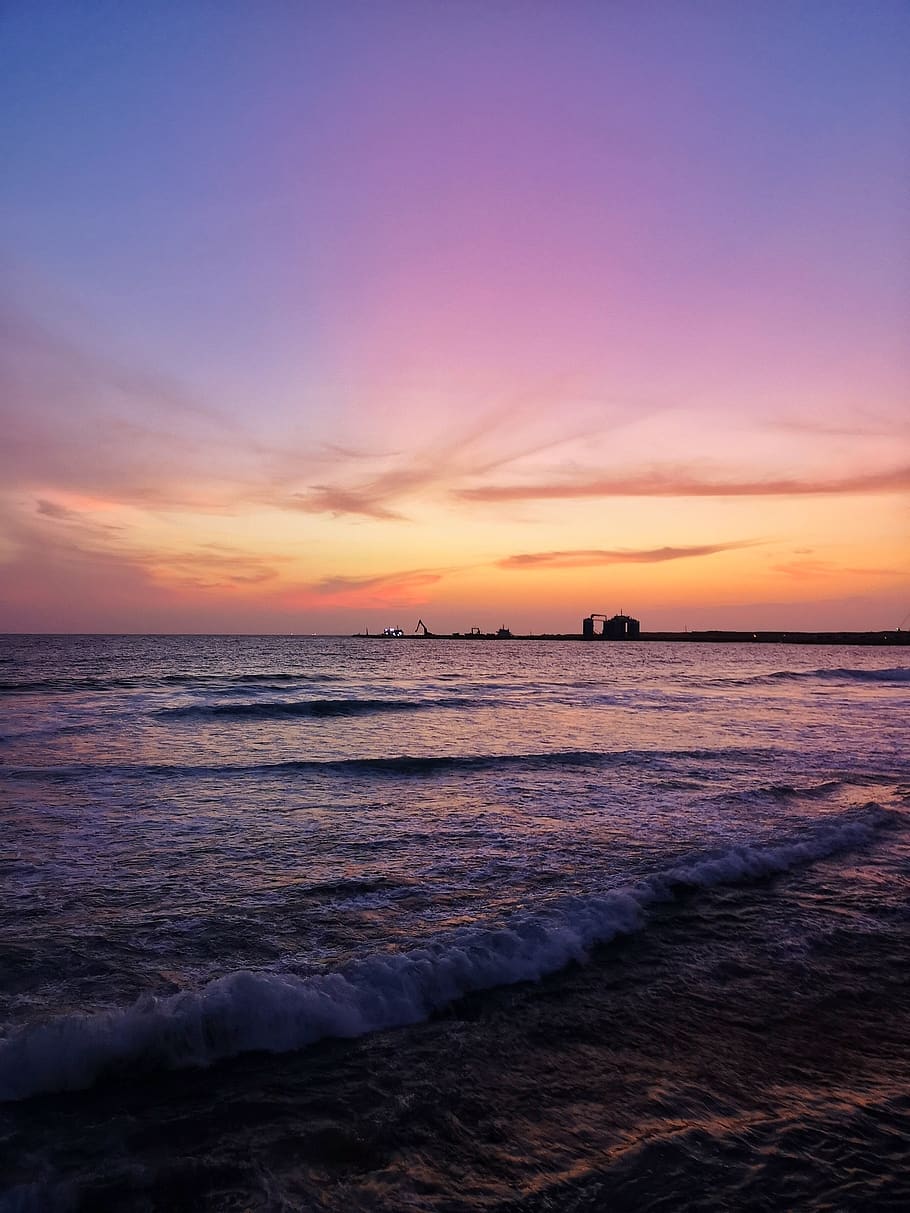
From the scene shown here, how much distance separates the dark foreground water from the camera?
13.1 ft

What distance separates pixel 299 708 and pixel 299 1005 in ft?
91.0

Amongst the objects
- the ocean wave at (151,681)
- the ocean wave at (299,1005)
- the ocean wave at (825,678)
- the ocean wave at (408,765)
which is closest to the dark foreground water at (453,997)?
the ocean wave at (299,1005)

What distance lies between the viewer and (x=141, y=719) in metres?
27.6

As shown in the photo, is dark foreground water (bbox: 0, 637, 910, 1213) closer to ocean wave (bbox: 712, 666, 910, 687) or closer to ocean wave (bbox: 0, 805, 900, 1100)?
ocean wave (bbox: 0, 805, 900, 1100)

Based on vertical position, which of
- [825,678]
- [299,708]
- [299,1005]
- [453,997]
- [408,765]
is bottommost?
[825,678]

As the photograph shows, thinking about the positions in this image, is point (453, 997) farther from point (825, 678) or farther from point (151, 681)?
point (825, 678)

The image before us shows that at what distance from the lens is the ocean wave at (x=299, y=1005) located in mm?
5031

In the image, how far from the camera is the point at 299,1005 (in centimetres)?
571

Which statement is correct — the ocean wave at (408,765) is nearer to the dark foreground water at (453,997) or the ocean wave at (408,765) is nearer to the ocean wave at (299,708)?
the dark foreground water at (453,997)

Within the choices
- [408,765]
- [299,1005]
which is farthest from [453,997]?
[408,765]

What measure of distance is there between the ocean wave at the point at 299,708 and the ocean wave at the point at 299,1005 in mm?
23789

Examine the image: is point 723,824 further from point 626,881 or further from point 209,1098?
point 209,1098

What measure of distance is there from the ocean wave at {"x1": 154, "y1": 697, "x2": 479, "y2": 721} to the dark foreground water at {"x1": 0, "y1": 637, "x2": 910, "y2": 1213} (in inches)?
580

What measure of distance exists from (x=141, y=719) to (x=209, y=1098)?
2551 centimetres
